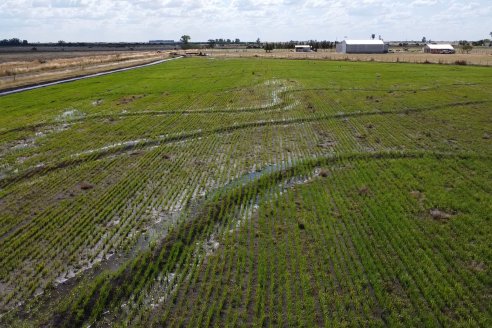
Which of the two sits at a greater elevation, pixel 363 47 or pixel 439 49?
pixel 363 47

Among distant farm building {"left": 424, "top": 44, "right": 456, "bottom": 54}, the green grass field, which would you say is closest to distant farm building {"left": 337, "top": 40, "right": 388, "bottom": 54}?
distant farm building {"left": 424, "top": 44, "right": 456, "bottom": 54}

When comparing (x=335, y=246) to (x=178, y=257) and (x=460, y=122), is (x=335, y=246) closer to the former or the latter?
(x=178, y=257)

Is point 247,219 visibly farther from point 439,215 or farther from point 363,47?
point 363,47

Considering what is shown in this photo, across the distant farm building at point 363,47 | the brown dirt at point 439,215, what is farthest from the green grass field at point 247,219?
the distant farm building at point 363,47

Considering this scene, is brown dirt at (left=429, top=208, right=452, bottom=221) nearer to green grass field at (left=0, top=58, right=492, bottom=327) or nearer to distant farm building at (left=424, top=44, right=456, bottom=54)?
green grass field at (left=0, top=58, right=492, bottom=327)

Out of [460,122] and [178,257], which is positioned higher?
[460,122]

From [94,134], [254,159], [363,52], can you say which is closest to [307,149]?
[254,159]

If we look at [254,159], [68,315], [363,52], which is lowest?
[68,315]

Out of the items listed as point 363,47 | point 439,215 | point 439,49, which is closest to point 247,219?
point 439,215

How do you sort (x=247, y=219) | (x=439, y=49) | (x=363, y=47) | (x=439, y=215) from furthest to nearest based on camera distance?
(x=363, y=47) → (x=439, y=49) → (x=247, y=219) → (x=439, y=215)
